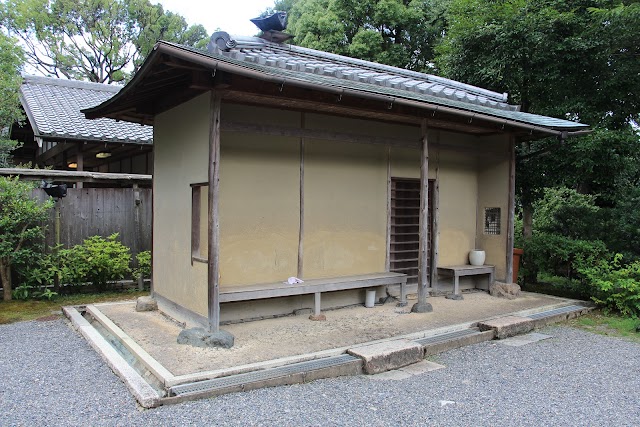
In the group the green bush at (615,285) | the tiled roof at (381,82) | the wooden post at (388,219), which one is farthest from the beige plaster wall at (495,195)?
the wooden post at (388,219)

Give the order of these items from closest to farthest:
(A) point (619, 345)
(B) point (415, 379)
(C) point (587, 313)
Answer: (B) point (415, 379), (A) point (619, 345), (C) point (587, 313)

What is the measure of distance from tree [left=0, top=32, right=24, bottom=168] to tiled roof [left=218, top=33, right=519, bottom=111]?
8892 mm

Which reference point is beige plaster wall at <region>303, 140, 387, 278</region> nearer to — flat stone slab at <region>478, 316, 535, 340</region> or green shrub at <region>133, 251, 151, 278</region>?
flat stone slab at <region>478, 316, 535, 340</region>

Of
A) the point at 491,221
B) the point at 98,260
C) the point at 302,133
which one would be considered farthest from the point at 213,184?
the point at 491,221

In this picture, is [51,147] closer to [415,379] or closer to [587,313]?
[415,379]

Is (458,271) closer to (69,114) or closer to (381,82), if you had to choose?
(381,82)

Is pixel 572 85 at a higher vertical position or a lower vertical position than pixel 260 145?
higher

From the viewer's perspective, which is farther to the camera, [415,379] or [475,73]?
[475,73]

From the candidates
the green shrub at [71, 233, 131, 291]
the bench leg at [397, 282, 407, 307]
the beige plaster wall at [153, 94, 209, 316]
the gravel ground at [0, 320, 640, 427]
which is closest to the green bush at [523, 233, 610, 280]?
the gravel ground at [0, 320, 640, 427]

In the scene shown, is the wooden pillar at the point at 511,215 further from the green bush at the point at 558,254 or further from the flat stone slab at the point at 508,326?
the flat stone slab at the point at 508,326

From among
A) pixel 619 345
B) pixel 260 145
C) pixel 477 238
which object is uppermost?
pixel 260 145

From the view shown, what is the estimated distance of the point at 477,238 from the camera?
30.2ft

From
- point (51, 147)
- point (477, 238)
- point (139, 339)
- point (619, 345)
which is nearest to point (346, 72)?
point (477, 238)

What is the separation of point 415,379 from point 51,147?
1174 cm
